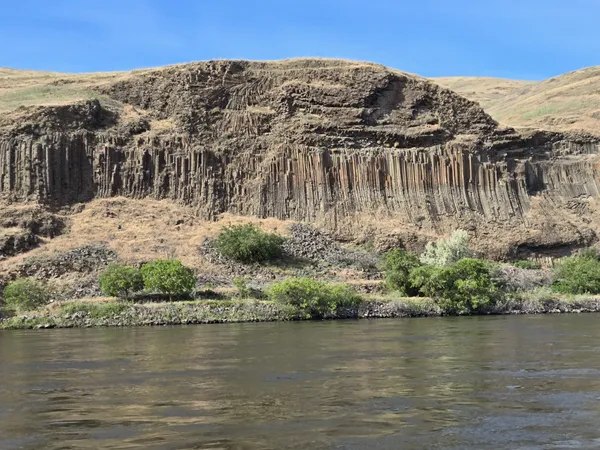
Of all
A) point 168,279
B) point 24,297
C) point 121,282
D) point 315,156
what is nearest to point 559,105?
point 315,156

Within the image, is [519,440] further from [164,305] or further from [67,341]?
[164,305]

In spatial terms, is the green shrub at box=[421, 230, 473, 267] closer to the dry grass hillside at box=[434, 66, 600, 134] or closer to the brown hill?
the brown hill

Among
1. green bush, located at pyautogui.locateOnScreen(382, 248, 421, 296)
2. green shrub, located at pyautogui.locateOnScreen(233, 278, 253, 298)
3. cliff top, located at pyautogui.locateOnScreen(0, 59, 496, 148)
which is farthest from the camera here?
cliff top, located at pyautogui.locateOnScreen(0, 59, 496, 148)

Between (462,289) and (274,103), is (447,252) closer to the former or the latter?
(462,289)

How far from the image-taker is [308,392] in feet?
Answer: 57.8

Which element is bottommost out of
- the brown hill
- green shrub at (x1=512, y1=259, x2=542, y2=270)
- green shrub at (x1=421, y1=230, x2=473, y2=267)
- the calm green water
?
the calm green water

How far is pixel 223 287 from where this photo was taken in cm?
5281

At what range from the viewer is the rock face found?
222ft

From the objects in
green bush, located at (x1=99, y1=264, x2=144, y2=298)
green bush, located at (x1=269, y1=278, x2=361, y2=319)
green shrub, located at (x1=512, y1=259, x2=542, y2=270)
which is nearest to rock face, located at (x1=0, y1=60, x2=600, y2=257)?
green shrub, located at (x1=512, y1=259, x2=542, y2=270)

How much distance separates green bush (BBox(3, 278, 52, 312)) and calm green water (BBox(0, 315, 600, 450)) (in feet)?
50.1

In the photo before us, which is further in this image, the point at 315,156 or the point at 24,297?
the point at 315,156

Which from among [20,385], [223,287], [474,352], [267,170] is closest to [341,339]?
[474,352]

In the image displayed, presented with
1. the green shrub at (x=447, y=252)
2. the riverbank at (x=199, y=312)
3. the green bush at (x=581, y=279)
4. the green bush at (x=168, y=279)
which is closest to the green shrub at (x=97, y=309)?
the riverbank at (x=199, y=312)

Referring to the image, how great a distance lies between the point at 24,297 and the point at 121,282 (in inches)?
240
